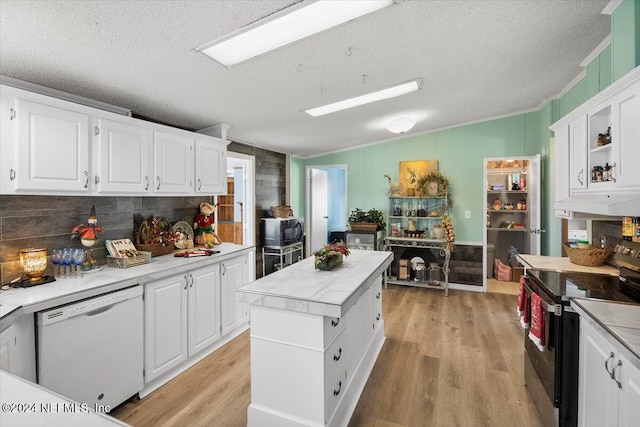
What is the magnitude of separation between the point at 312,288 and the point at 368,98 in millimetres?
2156

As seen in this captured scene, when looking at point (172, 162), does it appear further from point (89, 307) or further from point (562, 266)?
point (562, 266)

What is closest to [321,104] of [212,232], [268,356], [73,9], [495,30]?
[495,30]

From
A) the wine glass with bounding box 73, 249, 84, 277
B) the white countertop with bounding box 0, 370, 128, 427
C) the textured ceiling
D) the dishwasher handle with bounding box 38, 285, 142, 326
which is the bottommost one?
the dishwasher handle with bounding box 38, 285, 142, 326

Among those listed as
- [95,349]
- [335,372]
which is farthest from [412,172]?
[95,349]

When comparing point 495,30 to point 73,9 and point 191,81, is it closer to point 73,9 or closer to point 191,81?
point 191,81

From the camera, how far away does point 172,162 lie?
2.81 metres

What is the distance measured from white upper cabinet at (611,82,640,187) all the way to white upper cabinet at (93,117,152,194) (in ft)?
10.6

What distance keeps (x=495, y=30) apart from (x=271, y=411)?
2875mm

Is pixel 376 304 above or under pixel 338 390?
above

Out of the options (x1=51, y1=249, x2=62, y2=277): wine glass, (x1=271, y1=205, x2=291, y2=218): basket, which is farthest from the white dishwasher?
(x1=271, y1=205, x2=291, y2=218): basket

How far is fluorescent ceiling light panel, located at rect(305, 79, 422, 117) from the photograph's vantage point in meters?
2.99

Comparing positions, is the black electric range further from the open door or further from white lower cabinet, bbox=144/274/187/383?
the open door

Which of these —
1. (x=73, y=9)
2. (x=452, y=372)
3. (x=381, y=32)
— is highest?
(x=381, y=32)

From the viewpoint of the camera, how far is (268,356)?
1858mm
